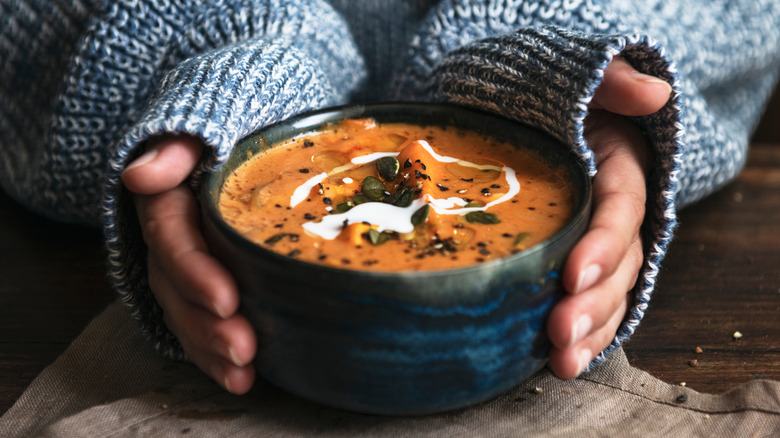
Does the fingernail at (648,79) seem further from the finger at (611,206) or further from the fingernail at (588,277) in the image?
the fingernail at (588,277)

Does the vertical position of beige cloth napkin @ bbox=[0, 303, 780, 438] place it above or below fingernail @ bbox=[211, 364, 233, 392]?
below

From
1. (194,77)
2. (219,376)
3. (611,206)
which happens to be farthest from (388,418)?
(194,77)

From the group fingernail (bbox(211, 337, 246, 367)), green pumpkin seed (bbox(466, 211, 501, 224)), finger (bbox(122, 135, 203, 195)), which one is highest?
finger (bbox(122, 135, 203, 195))

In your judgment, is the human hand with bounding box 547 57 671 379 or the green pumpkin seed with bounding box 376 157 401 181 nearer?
the human hand with bounding box 547 57 671 379

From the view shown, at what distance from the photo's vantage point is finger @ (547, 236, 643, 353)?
1.88 feet

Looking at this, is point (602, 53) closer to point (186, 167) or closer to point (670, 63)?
point (670, 63)

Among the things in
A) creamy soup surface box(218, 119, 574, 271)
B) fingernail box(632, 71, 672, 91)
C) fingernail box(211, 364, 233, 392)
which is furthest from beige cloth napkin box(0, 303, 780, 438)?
fingernail box(632, 71, 672, 91)

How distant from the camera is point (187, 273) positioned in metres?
0.59

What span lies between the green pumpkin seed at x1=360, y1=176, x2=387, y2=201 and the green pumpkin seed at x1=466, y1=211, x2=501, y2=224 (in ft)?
0.30

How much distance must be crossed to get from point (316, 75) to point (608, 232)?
0.41 metres

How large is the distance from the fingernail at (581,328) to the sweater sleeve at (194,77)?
13.0 inches

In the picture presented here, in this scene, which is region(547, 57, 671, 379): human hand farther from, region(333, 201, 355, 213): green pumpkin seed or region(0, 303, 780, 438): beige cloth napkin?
region(333, 201, 355, 213): green pumpkin seed

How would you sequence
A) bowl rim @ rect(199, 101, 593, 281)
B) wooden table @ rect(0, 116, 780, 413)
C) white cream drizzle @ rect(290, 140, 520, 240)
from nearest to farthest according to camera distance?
bowl rim @ rect(199, 101, 593, 281), white cream drizzle @ rect(290, 140, 520, 240), wooden table @ rect(0, 116, 780, 413)

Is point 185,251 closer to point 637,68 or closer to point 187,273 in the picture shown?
point 187,273
